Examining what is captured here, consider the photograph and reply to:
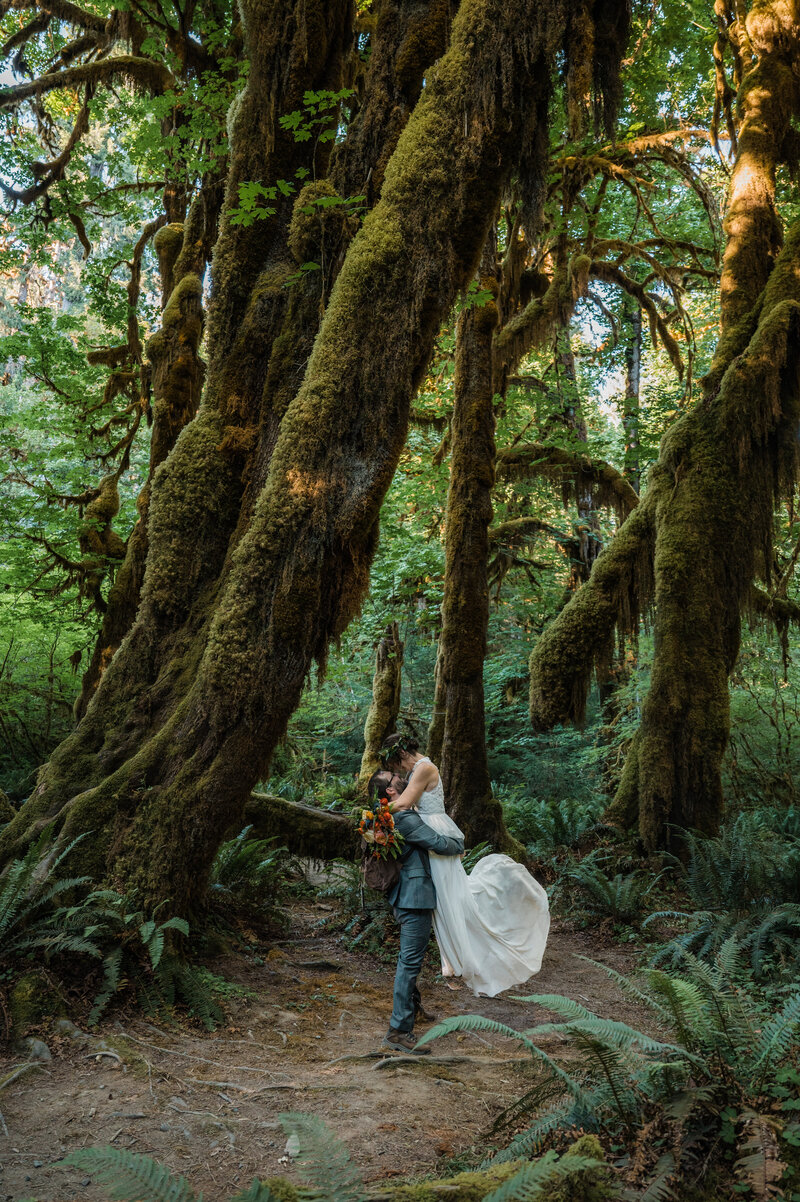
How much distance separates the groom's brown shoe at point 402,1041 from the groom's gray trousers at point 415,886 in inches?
8.5

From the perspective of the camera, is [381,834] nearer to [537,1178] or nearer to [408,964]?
[408,964]

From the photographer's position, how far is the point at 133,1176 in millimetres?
2072

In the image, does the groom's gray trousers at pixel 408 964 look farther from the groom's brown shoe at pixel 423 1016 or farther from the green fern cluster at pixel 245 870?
the green fern cluster at pixel 245 870

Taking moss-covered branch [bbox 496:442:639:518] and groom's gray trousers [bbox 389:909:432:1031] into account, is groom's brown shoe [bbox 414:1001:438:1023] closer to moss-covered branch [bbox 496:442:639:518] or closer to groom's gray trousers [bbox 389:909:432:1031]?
groom's gray trousers [bbox 389:909:432:1031]

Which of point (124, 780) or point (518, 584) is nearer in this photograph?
point (124, 780)

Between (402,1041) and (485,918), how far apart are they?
1.12m

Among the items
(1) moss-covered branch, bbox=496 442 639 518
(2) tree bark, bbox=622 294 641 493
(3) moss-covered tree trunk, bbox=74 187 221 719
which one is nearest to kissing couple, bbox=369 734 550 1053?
(3) moss-covered tree trunk, bbox=74 187 221 719

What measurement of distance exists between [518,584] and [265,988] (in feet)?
33.0

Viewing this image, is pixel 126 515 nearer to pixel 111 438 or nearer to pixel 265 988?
pixel 111 438

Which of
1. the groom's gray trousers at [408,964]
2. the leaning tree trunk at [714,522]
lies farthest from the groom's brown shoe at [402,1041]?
the leaning tree trunk at [714,522]

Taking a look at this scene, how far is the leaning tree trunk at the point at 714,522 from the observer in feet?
28.9

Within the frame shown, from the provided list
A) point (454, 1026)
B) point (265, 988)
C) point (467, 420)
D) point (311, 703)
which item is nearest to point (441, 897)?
point (265, 988)

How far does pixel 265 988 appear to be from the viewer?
5488 millimetres

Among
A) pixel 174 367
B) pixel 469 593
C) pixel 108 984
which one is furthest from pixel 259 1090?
pixel 174 367
